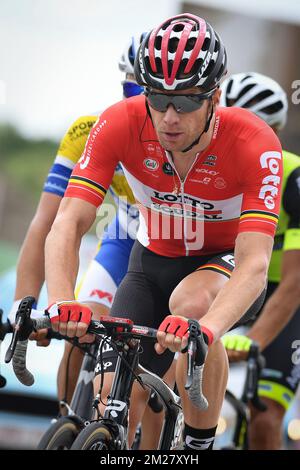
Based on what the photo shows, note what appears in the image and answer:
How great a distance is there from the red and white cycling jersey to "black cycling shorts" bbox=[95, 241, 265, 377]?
0.10 meters

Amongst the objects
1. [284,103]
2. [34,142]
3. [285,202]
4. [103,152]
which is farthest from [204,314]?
[34,142]

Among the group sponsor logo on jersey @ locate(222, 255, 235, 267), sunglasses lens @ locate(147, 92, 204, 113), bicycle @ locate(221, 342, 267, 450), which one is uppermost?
sunglasses lens @ locate(147, 92, 204, 113)

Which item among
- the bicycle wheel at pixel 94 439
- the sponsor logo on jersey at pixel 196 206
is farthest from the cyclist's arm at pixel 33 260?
the bicycle wheel at pixel 94 439

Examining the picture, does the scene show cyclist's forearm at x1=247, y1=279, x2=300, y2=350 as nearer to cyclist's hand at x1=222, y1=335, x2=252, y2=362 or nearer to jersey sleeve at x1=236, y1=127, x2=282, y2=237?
cyclist's hand at x1=222, y1=335, x2=252, y2=362

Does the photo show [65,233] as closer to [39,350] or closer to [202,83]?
[202,83]

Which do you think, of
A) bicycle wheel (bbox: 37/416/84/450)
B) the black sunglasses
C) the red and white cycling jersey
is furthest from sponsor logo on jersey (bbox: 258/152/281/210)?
bicycle wheel (bbox: 37/416/84/450)

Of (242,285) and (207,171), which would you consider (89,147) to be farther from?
(242,285)

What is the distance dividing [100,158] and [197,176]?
499 millimetres

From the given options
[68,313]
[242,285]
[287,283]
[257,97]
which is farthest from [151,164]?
[257,97]

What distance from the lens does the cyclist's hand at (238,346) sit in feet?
21.2

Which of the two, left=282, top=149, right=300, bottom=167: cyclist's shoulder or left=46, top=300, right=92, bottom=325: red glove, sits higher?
left=282, top=149, right=300, bottom=167: cyclist's shoulder

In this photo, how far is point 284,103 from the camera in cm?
768

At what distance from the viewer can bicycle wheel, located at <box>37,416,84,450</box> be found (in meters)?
4.29

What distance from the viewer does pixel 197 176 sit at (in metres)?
5.23
